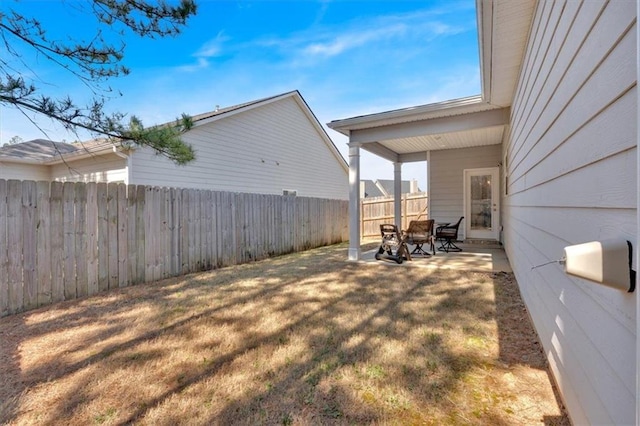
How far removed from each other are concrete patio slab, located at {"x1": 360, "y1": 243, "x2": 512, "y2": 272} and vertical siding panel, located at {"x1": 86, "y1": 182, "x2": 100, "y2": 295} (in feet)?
14.8

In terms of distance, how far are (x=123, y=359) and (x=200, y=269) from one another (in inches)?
145

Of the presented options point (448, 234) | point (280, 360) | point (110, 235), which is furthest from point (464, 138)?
point (110, 235)

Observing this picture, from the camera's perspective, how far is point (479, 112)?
5664 mm

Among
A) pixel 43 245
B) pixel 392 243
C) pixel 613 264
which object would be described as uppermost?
pixel 613 264

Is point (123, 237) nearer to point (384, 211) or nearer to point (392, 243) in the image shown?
point (392, 243)

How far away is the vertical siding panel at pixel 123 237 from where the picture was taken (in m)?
4.81

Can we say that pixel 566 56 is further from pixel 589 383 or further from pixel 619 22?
pixel 589 383

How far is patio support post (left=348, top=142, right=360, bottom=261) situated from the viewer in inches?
265

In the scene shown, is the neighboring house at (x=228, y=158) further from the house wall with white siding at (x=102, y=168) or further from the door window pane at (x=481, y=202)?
the door window pane at (x=481, y=202)

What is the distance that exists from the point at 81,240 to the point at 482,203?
8918 millimetres

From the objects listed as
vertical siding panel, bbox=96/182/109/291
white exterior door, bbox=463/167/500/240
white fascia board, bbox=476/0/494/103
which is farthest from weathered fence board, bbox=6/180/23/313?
white exterior door, bbox=463/167/500/240

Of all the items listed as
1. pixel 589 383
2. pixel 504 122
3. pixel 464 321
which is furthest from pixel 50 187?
pixel 504 122

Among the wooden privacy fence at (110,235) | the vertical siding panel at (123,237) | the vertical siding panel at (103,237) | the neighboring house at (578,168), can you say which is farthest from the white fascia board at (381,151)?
the vertical siding panel at (103,237)

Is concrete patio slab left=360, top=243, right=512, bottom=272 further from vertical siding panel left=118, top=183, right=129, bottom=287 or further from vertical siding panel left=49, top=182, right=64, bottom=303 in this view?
vertical siding panel left=49, top=182, right=64, bottom=303
